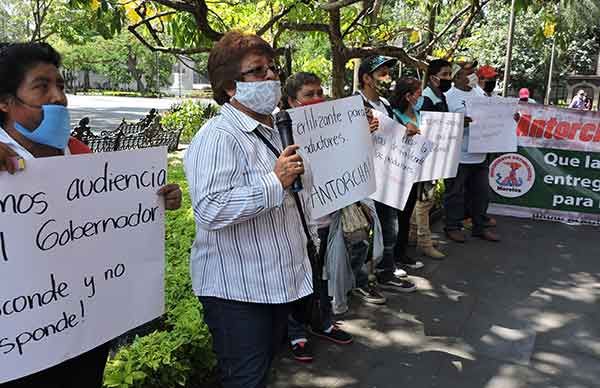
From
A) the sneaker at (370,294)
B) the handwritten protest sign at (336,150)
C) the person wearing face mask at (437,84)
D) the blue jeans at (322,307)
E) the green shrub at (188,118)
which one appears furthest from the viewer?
the green shrub at (188,118)

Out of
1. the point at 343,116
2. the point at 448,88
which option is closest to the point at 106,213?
the point at 343,116

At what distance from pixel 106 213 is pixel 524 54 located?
36.6 m

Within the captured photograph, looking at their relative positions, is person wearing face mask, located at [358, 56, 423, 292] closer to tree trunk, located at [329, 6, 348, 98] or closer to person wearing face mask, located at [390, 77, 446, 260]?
person wearing face mask, located at [390, 77, 446, 260]

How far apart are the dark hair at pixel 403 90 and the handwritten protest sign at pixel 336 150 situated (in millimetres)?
1119

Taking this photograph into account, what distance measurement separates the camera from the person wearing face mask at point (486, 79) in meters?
6.44

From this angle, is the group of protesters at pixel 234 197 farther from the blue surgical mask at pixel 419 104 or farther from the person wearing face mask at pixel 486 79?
the person wearing face mask at pixel 486 79

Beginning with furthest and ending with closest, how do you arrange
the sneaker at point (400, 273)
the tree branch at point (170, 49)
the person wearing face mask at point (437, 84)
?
the tree branch at point (170, 49) < the person wearing face mask at point (437, 84) < the sneaker at point (400, 273)

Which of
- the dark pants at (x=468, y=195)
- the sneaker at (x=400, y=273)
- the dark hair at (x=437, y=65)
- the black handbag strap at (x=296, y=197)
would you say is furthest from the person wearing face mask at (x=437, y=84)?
the black handbag strap at (x=296, y=197)

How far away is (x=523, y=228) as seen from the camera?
696cm

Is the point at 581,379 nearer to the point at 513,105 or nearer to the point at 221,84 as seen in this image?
the point at 221,84

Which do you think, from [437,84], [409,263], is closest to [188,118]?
[437,84]

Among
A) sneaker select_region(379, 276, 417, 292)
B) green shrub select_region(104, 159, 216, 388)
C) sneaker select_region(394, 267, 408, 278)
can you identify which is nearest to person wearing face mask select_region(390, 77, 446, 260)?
sneaker select_region(394, 267, 408, 278)

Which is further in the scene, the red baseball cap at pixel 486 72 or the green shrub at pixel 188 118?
the green shrub at pixel 188 118

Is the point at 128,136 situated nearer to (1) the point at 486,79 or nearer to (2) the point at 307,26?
(2) the point at 307,26
